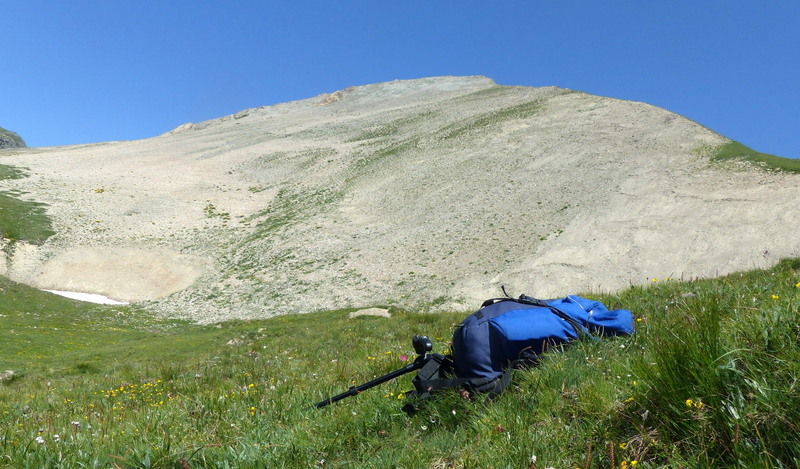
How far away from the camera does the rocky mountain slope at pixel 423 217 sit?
34.0 metres

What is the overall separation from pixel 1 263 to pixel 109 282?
8859mm

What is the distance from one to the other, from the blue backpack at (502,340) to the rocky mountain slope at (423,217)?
85.4ft

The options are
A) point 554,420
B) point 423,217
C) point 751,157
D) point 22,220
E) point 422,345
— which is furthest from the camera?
point 423,217

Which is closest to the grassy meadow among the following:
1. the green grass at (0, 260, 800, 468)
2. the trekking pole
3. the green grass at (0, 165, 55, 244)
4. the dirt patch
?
the green grass at (0, 260, 800, 468)

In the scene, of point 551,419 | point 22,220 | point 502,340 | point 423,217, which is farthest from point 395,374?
point 22,220

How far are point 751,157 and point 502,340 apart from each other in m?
47.7

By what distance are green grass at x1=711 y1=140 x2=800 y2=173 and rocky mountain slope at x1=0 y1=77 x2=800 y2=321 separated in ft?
3.50

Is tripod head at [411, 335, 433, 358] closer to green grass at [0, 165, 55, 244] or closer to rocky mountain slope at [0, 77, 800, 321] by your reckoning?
rocky mountain slope at [0, 77, 800, 321]

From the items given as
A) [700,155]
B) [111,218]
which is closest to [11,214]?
[111,218]

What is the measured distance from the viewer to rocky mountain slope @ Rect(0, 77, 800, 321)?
34.0m

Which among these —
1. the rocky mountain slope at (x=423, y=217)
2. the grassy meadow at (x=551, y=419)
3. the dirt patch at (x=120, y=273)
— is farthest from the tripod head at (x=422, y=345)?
A: the dirt patch at (x=120, y=273)

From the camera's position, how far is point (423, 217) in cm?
4631

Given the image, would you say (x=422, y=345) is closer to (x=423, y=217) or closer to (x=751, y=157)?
(x=423, y=217)

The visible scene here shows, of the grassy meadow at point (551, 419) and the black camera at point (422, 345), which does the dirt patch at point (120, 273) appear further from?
the black camera at point (422, 345)
